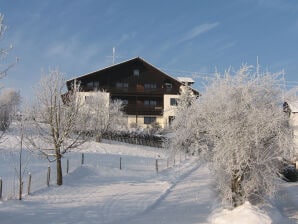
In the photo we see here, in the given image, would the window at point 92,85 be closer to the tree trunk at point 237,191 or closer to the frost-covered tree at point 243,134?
the frost-covered tree at point 243,134

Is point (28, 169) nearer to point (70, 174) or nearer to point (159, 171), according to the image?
point (70, 174)

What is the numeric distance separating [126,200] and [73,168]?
7.95 m

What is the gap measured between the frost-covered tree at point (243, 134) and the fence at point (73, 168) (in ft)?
7.78

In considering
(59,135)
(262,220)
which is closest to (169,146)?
(262,220)

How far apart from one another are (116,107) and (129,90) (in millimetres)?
11482

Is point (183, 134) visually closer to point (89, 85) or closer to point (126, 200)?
point (126, 200)

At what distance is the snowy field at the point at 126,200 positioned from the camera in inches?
444

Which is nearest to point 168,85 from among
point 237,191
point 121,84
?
point 121,84

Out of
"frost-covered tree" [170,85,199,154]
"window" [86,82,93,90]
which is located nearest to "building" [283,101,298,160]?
"frost-covered tree" [170,85,199,154]

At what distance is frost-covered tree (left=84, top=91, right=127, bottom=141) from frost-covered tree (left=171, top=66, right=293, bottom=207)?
1031 inches

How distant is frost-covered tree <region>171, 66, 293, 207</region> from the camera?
463 inches

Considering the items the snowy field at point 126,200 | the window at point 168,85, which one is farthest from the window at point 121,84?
the snowy field at point 126,200

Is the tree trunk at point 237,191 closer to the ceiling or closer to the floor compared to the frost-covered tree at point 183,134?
closer to the floor

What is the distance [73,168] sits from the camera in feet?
70.1
